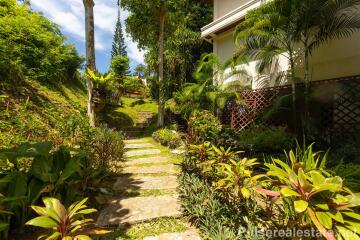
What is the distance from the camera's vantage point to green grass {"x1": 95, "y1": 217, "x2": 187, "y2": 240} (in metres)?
2.67

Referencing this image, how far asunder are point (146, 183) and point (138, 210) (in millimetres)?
1137

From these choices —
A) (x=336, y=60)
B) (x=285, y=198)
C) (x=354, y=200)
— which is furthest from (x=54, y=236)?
(x=336, y=60)

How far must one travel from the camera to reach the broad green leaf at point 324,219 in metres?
1.69

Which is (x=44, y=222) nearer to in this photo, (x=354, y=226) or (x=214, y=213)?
(x=214, y=213)

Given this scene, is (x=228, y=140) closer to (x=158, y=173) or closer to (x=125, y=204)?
(x=158, y=173)

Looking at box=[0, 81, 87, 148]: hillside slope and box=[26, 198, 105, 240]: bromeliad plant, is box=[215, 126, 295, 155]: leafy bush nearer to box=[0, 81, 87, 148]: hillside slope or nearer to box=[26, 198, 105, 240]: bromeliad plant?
box=[0, 81, 87, 148]: hillside slope

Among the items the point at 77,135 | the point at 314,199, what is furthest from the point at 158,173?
the point at 314,199

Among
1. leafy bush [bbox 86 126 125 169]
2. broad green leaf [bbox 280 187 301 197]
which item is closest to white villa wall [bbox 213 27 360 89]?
broad green leaf [bbox 280 187 301 197]

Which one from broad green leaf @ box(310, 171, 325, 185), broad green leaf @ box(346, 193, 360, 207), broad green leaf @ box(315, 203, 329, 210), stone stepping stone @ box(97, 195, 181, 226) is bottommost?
stone stepping stone @ box(97, 195, 181, 226)

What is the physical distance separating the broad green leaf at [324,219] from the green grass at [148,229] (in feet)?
5.43

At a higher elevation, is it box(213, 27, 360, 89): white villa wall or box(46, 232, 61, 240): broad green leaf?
box(213, 27, 360, 89): white villa wall

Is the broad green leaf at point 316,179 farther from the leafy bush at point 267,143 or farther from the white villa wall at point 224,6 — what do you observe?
the white villa wall at point 224,6

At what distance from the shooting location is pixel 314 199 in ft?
6.33

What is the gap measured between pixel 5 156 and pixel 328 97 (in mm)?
7594
